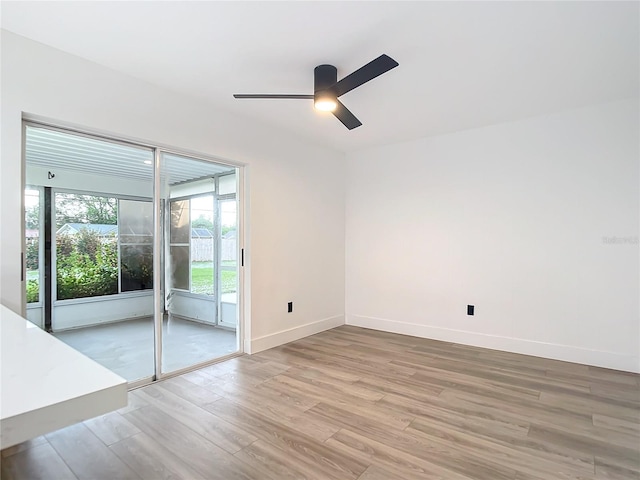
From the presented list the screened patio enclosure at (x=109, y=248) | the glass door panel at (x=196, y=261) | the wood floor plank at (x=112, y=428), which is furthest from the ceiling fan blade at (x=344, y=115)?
the wood floor plank at (x=112, y=428)

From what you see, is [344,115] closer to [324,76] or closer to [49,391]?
[324,76]

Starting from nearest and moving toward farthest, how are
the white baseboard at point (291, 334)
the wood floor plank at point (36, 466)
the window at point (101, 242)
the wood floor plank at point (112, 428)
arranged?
the wood floor plank at point (36, 466)
the wood floor plank at point (112, 428)
the window at point (101, 242)
the white baseboard at point (291, 334)

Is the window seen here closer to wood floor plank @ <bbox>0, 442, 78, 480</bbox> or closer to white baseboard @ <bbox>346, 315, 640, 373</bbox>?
wood floor plank @ <bbox>0, 442, 78, 480</bbox>

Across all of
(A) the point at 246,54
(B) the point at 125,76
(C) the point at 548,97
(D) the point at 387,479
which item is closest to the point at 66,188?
(B) the point at 125,76

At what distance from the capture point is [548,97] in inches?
121

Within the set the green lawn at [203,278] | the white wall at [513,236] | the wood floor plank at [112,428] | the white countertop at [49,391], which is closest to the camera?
the white countertop at [49,391]

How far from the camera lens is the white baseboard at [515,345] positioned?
318cm

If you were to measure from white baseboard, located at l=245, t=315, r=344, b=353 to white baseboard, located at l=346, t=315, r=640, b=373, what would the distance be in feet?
1.40

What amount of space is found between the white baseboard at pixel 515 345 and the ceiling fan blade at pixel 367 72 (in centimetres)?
309

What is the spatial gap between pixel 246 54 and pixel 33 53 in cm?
138

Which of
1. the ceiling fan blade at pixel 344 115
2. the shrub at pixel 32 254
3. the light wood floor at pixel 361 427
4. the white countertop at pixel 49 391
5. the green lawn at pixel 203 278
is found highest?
the ceiling fan blade at pixel 344 115

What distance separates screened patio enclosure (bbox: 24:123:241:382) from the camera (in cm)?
277

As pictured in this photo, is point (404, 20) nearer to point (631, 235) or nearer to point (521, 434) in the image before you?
point (521, 434)

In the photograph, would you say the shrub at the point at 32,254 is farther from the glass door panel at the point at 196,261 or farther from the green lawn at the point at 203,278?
the green lawn at the point at 203,278
